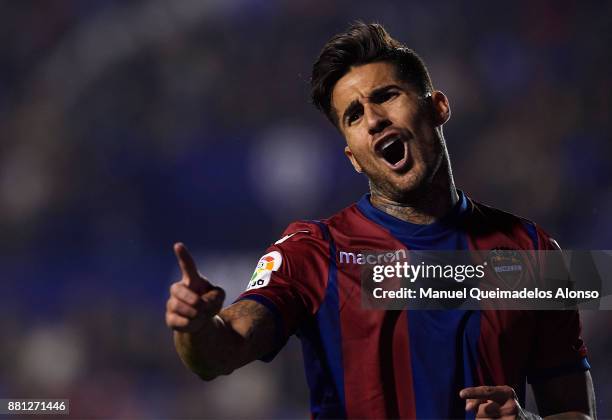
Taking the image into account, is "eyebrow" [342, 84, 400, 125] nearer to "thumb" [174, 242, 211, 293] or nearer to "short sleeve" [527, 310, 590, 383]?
"short sleeve" [527, 310, 590, 383]

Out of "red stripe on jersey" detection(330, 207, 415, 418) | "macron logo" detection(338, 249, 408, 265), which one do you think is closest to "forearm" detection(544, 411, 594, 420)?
"red stripe on jersey" detection(330, 207, 415, 418)

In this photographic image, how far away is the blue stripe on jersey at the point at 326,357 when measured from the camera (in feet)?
8.50

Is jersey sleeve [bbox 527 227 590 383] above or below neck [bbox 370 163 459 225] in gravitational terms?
below

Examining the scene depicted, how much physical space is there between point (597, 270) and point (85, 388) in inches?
166

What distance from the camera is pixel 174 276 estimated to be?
6406 millimetres

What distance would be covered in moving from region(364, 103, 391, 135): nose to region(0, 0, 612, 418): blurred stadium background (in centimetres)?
339

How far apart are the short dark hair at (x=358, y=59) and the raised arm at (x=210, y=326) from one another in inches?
39.4

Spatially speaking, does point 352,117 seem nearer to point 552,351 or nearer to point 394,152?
point 394,152

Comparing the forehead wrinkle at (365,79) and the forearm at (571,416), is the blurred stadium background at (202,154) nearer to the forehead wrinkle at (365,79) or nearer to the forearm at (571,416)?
the forearm at (571,416)

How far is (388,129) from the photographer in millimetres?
2906

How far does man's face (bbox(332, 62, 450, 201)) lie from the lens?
2.91 meters

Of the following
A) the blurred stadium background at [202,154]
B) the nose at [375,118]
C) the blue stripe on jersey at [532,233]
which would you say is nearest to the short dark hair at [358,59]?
the nose at [375,118]

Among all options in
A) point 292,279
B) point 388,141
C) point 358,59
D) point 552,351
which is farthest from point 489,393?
point 358,59

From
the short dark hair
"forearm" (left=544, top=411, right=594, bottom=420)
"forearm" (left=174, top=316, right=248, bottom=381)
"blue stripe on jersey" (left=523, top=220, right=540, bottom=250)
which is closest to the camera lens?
"forearm" (left=174, top=316, right=248, bottom=381)
